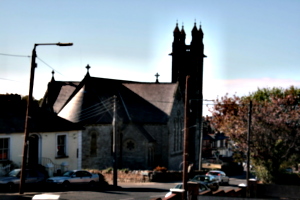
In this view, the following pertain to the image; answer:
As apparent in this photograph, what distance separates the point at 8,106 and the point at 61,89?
2312cm

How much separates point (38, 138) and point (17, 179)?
7.67m

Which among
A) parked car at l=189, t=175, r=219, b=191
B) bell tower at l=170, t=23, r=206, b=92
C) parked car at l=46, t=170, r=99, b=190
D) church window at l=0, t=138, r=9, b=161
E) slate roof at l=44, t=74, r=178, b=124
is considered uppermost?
bell tower at l=170, t=23, r=206, b=92

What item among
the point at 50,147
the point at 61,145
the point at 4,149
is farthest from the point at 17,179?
the point at 61,145

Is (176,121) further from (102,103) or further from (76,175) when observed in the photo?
(76,175)

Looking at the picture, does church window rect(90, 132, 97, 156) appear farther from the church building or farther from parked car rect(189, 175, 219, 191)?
parked car rect(189, 175, 219, 191)

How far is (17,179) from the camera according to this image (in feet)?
94.9

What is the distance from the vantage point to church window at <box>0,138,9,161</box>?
110 feet

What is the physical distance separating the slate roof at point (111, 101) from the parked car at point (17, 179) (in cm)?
2014

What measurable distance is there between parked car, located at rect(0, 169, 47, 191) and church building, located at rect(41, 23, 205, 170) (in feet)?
62.1

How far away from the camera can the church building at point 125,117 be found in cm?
5156

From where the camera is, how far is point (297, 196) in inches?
1225

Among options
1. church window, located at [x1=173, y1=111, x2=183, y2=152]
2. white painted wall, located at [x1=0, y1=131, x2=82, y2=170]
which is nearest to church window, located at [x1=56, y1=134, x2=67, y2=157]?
white painted wall, located at [x1=0, y1=131, x2=82, y2=170]

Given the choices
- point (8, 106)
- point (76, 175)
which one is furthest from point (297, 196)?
point (8, 106)

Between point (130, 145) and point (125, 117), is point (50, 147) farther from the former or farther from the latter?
point (125, 117)
